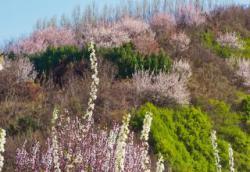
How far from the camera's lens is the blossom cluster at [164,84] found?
17766 millimetres

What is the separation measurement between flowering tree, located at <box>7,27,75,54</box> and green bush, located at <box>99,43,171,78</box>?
720 cm

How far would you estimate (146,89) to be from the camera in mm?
17844

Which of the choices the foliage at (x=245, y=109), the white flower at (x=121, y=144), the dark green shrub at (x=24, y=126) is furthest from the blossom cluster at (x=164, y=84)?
the white flower at (x=121, y=144)

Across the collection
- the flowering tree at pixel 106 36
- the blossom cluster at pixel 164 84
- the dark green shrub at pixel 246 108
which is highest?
the blossom cluster at pixel 164 84

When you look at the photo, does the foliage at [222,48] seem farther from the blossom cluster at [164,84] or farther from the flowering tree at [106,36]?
the blossom cluster at [164,84]

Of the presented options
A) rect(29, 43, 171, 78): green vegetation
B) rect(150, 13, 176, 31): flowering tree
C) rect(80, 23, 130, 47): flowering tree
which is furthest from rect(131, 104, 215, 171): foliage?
rect(150, 13, 176, 31): flowering tree

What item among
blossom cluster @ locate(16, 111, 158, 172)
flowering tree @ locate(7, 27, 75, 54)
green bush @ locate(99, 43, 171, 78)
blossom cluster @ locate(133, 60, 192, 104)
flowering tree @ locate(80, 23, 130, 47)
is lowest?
flowering tree @ locate(7, 27, 75, 54)

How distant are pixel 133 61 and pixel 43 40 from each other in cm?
992

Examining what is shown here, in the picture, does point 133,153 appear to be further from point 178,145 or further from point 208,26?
point 208,26

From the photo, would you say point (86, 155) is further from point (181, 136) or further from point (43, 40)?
point (43, 40)

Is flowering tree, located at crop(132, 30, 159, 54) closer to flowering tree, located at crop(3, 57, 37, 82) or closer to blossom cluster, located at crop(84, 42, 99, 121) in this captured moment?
flowering tree, located at crop(3, 57, 37, 82)

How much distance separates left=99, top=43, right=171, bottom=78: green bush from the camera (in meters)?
20.3

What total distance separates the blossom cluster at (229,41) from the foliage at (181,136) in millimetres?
10099

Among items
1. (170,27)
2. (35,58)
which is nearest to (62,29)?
(170,27)
